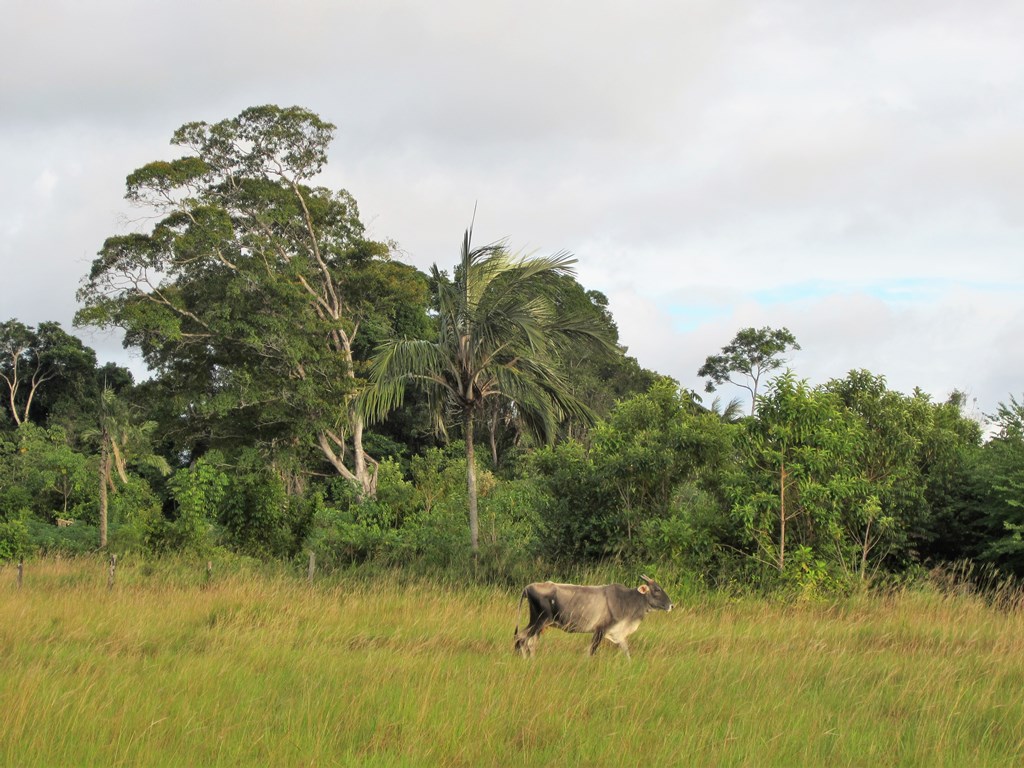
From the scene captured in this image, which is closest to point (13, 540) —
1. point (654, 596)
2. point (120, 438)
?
point (120, 438)

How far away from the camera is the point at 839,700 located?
7844 millimetres

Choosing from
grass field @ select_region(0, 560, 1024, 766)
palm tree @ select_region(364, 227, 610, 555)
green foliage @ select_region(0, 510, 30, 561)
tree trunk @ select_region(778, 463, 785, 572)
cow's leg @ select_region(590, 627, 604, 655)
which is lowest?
green foliage @ select_region(0, 510, 30, 561)

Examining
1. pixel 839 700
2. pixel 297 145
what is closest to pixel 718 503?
pixel 839 700

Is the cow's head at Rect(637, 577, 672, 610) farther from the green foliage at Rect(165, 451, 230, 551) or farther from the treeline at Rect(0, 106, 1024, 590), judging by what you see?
the green foliage at Rect(165, 451, 230, 551)

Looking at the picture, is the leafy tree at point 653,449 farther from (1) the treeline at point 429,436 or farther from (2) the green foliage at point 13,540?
(2) the green foliage at point 13,540

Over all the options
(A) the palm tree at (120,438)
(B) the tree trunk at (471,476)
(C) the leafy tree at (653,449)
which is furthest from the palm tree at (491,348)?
Answer: (A) the palm tree at (120,438)

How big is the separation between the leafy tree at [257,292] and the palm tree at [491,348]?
11.0 metres

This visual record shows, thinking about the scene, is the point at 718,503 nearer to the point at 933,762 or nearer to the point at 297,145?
the point at 933,762

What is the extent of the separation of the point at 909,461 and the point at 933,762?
8918mm

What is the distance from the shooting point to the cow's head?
10.0 metres

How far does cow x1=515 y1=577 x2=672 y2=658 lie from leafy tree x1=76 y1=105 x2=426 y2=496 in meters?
17.6

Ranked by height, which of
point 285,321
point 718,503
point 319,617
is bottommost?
point 319,617

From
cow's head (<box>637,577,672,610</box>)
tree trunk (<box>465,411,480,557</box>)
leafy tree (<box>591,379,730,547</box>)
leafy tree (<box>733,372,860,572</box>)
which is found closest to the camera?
cow's head (<box>637,577,672,610</box>)

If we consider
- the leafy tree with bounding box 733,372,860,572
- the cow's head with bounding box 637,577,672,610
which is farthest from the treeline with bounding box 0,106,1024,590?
the cow's head with bounding box 637,577,672,610
